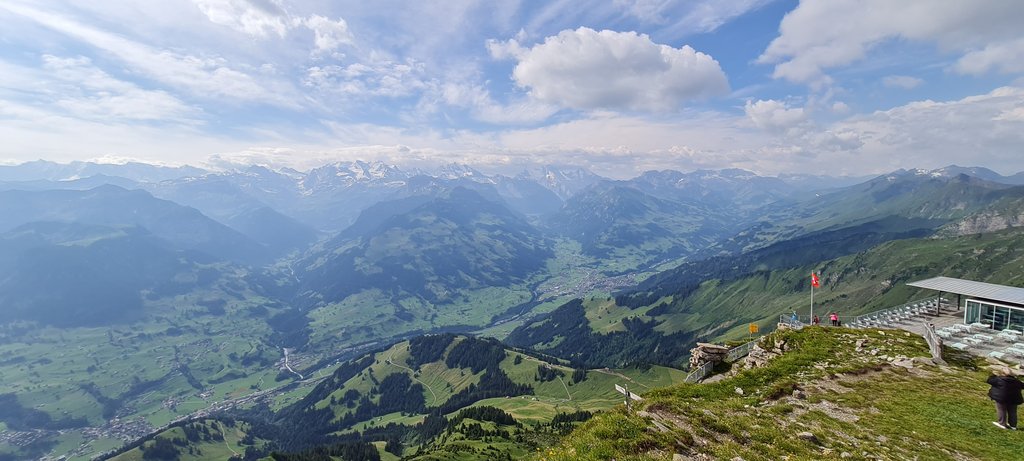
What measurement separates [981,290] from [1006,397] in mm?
38422

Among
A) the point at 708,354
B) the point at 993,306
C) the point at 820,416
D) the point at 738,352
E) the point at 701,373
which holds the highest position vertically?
the point at 993,306

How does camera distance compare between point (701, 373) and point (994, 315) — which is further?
point (994, 315)

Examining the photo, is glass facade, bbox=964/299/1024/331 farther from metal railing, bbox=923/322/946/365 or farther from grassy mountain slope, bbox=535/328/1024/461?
grassy mountain slope, bbox=535/328/1024/461

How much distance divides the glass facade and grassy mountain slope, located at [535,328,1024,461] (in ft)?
54.8

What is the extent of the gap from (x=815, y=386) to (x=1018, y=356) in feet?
74.8

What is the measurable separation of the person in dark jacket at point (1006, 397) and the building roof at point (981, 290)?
33.5 meters

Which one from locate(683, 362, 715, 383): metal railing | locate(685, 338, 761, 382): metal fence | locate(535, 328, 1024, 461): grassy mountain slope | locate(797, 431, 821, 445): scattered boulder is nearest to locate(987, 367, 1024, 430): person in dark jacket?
locate(535, 328, 1024, 461): grassy mountain slope

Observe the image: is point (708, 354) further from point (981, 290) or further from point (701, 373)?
point (981, 290)

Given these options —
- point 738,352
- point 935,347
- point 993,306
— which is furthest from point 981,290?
point 738,352

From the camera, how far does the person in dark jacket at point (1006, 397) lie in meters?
24.7

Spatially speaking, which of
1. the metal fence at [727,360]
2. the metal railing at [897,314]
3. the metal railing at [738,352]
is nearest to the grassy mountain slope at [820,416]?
the metal fence at [727,360]

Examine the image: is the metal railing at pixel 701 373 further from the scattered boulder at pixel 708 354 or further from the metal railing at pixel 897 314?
the metal railing at pixel 897 314

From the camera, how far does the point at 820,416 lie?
26.7m

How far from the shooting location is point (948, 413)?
2728cm
